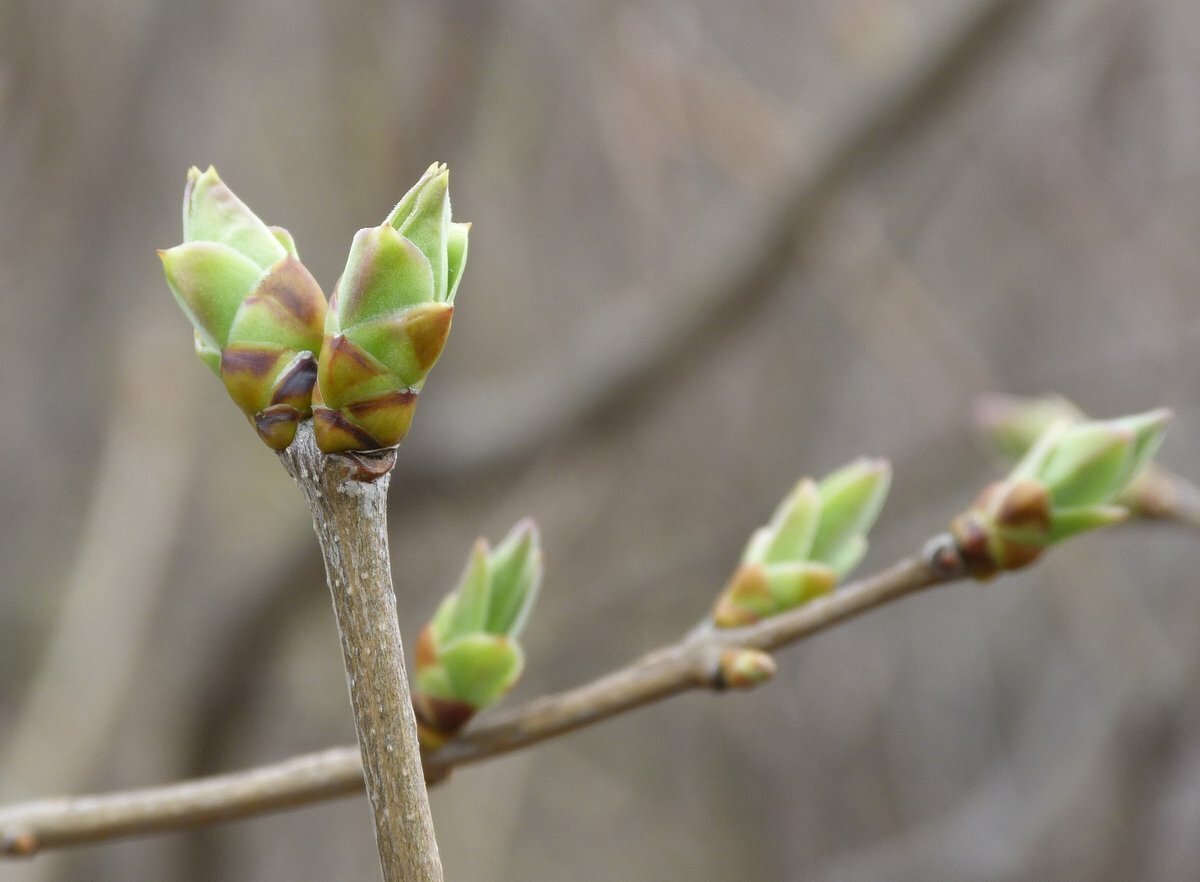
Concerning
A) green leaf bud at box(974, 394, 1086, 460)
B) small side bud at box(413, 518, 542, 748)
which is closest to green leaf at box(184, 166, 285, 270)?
small side bud at box(413, 518, 542, 748)

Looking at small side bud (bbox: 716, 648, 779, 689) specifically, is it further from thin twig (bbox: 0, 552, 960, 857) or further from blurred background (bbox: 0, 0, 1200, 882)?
blurred background (bbox: 0, 0, 1200, 882)

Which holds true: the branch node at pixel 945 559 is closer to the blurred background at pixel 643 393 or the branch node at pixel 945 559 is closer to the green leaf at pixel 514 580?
the green leaf at pixel 514 580

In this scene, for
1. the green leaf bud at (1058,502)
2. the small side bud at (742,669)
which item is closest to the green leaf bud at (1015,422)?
the green leaf bud at (1058,502)

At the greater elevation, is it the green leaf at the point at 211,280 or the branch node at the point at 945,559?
the green leaf at the point at 211,280

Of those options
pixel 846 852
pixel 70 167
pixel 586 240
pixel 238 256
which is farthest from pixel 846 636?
pixel 238 256

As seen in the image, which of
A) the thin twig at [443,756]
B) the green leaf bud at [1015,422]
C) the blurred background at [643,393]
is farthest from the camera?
the blurred background at [643,393]

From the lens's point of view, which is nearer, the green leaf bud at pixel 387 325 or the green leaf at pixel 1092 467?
the green leaf bud at pixel 387 325
